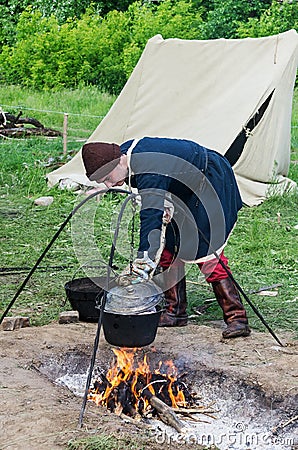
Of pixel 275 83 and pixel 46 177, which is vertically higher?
pixel 275 83

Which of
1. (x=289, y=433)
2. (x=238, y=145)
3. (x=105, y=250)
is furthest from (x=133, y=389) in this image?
(x=238, y=145)

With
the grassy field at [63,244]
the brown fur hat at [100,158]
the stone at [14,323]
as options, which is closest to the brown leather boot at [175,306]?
the grassy field at [63,244]

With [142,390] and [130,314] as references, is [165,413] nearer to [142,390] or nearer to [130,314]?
[142,390]

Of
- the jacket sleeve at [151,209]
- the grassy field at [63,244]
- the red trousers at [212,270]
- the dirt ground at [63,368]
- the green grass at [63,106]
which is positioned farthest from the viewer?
the green grass at [63,106]

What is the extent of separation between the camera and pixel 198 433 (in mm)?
3848

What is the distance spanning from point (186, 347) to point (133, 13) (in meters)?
17.0

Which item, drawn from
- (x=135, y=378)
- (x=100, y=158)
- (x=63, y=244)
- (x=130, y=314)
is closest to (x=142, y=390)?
(x=135, y=378)

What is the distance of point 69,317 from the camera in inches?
202

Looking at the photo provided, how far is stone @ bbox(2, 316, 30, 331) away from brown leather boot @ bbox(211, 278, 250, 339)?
3.83 feet

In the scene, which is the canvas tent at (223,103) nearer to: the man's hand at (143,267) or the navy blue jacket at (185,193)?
the navy blue jacket at (185,193)

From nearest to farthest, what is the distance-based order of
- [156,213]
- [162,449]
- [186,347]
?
[162,449]
[156,213]
[186,347]

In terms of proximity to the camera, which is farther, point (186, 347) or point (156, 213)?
point (186, 347)

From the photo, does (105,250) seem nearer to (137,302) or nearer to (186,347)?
(186,347)

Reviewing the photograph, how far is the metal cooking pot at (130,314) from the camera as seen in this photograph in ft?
12.9
